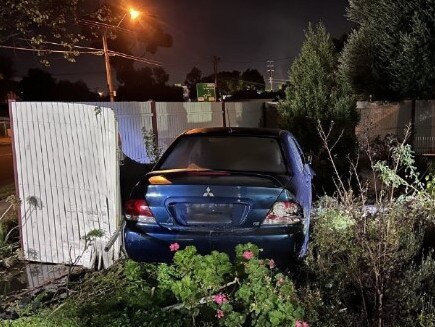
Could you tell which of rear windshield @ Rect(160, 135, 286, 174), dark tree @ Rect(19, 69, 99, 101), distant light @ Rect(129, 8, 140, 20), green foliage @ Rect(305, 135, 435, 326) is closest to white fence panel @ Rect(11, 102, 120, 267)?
rear windshield @ Rect(160, 135, 286, 174)

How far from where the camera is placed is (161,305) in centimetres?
356

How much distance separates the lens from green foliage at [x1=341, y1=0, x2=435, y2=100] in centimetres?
848

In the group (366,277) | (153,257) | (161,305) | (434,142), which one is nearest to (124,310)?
(161,305)

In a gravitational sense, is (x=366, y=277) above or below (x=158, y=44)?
below

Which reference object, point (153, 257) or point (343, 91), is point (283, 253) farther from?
point (343, 91)

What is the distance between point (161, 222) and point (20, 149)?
7.45 ft

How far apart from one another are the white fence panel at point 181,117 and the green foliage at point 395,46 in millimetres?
4278

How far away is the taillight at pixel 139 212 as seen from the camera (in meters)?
4.44

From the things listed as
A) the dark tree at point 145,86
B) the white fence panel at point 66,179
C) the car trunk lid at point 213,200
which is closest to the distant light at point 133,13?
the white fence panel at point 66,179

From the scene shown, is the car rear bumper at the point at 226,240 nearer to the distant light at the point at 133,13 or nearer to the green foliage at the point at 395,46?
the green foliage at the point at 395,46

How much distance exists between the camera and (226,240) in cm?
426

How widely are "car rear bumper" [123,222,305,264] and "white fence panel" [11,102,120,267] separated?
1018 millimetres

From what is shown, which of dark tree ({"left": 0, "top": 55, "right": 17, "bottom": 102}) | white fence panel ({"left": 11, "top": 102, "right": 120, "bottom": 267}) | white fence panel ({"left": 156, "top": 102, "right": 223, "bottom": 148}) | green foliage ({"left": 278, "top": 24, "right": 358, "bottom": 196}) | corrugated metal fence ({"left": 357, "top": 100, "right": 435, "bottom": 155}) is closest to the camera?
white fence panel ({"left": 11, "top": 102, "right": 120, "bottom": 267})

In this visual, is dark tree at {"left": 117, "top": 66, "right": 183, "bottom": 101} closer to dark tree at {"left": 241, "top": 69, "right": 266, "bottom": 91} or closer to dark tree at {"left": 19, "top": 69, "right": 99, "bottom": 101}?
dark tree at {"left": 19, "top": 69, "right": 99, "bottom": 101}
